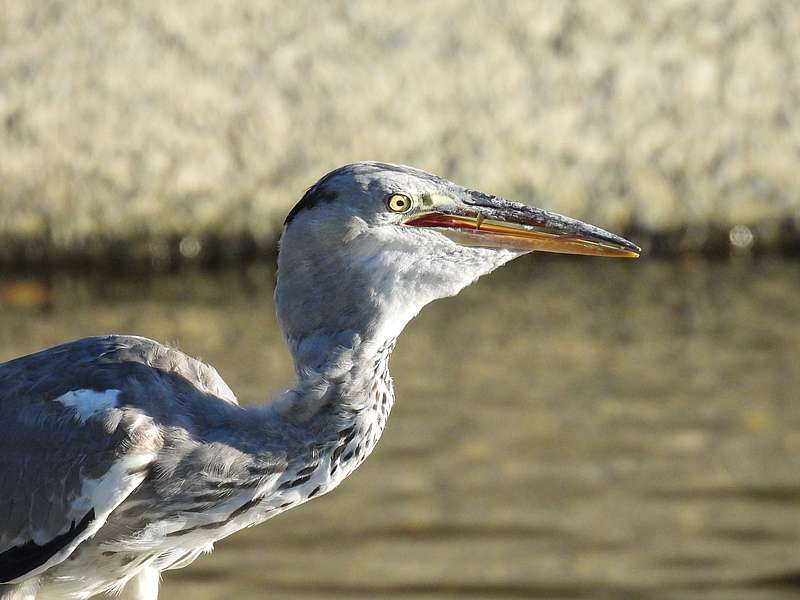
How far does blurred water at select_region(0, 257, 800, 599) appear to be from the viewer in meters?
7.06

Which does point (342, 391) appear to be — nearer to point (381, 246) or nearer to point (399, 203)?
point (381, 246)

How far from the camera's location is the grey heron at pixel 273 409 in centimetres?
430

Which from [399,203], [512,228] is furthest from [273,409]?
[512,228]

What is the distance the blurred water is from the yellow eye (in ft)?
9.65

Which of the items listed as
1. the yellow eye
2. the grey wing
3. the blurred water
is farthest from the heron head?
the blurred water

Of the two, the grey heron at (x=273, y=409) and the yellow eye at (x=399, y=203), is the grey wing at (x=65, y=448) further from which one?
the yellow eye at (x=399, y=203)

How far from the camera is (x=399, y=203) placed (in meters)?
4.30

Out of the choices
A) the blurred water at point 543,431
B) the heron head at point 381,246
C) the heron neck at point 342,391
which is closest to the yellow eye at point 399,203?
the heron head at point 381,246

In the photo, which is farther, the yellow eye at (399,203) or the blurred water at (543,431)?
the blurred water at (543,431)

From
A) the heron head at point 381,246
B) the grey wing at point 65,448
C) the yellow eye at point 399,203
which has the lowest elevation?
the grey wing at point 65,448

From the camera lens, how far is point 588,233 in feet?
14.7

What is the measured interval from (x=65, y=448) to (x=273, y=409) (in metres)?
0.57

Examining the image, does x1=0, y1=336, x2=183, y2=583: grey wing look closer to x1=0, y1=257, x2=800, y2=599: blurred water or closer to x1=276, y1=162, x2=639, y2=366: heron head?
x1=276, y1=162, x2=639, y2=366: heron head

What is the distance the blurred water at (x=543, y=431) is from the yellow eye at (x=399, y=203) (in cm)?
294
